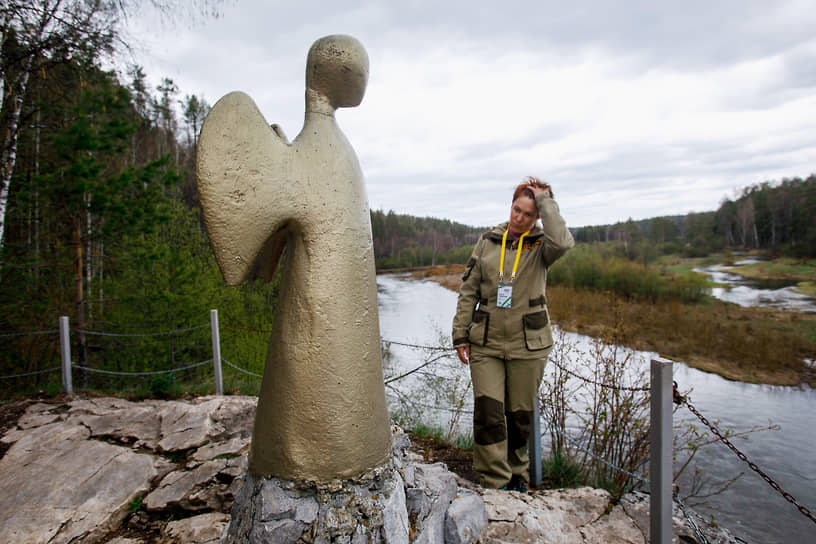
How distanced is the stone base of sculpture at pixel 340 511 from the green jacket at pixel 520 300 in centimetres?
115

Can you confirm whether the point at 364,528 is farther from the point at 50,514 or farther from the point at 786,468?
the point at 786,468

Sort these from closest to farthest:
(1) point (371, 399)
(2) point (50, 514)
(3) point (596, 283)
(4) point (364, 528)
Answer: (4) point (364, 528)
(1) point (371, 399)
(2) point (50, 514)
(3) point (596, 283)

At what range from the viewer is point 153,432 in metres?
3.85

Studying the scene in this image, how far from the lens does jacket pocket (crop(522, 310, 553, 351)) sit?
8.88 feet

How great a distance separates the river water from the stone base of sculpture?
9.69ft

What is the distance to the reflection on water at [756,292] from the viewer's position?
11.7 meters

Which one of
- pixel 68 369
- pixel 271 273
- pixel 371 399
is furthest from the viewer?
pixel 68 369

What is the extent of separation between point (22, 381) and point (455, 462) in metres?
7.12

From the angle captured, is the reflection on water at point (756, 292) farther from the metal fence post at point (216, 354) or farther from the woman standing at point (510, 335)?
the metal fence post at point (216, 354)

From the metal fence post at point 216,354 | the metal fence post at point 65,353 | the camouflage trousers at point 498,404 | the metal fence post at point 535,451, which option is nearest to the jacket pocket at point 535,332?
the camouflage trousers at point 498,404

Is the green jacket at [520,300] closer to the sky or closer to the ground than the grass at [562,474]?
closer to the sky

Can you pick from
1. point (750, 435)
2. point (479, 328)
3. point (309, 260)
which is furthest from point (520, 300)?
point (750, 435)

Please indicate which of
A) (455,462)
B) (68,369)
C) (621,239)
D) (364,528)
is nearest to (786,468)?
(455,462)

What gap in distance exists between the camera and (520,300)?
2.78 meters
